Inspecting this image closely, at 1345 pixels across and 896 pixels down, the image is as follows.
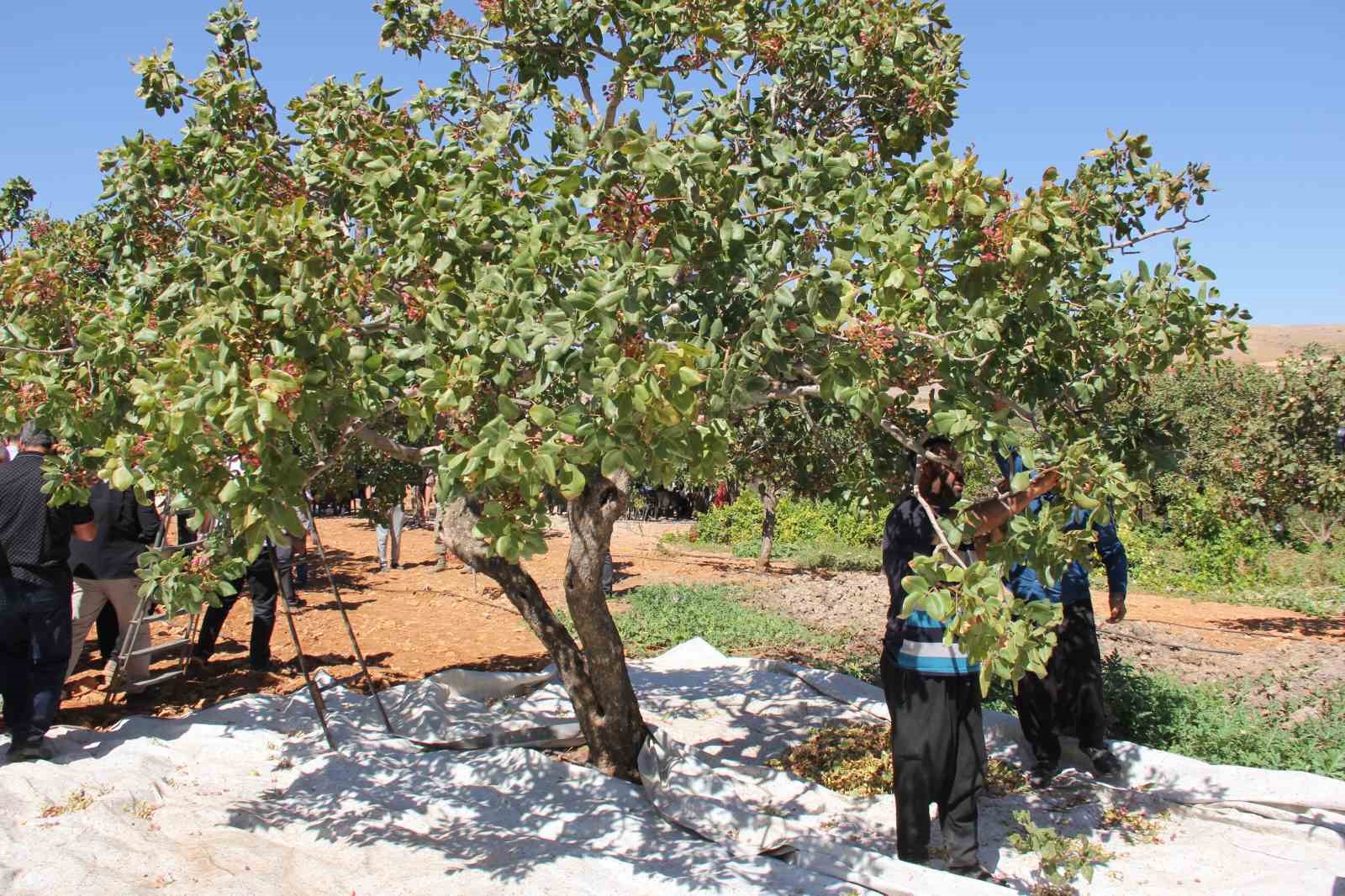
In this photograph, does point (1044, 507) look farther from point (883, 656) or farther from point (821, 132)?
point (821, 132)

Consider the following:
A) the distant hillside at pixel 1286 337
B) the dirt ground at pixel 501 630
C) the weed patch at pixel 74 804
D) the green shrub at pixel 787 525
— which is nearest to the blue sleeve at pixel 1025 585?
the dirt ground at pixel 501 630

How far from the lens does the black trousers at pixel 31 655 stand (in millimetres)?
4914

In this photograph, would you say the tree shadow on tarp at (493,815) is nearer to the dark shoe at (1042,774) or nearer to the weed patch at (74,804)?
the weed patch at (74,804)

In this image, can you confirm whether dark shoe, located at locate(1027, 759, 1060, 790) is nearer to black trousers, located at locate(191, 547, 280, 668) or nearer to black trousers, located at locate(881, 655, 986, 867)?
black trousers, located at locate(881, 655, 986, 867)

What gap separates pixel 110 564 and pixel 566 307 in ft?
16.7

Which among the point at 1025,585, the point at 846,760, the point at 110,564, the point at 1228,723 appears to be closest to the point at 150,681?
the point at 110,564

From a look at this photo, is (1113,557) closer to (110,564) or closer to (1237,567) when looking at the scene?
(110,564)

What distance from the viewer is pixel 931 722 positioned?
3.95 meters

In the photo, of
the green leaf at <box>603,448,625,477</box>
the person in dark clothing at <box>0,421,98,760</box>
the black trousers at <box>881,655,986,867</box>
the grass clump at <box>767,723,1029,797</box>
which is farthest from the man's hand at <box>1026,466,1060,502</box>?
the person in dark clothing at <box>0,421,98,760</box>

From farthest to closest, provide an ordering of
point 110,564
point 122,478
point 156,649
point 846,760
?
point 156,649 → point 110,564 → point 846,760 → point 122,478

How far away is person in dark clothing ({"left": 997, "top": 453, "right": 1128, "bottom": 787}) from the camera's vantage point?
5.01m

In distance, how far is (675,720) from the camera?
6.23m

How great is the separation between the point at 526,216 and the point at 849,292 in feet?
3.50

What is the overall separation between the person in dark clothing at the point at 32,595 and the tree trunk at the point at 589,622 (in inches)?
78.0
